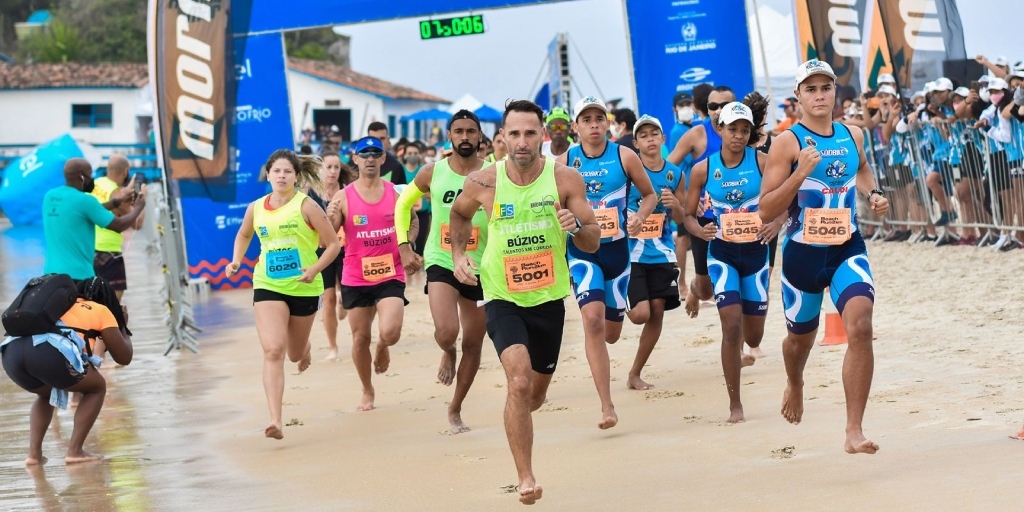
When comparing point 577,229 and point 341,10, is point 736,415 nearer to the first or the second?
point 577,229

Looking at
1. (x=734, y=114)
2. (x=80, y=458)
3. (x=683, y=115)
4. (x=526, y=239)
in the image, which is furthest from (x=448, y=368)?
(x=683, y=115)

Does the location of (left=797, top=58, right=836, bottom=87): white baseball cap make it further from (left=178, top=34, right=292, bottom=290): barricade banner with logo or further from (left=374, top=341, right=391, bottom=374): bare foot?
(left=178, top=34, right=292, bottom=290): barricade banner with logo

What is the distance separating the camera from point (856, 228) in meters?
6.60

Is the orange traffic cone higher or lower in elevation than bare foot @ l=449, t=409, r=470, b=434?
higher

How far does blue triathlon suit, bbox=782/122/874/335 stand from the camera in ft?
21.2

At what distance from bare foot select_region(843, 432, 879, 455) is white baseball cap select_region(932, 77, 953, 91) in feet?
31.0

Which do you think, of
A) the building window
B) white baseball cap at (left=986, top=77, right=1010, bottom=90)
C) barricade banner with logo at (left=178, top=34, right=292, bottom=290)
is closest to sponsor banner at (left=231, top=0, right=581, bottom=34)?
barricade banner with logo at (left=178, top=34, right=292, bottom=290)

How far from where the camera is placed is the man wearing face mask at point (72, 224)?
9.59m

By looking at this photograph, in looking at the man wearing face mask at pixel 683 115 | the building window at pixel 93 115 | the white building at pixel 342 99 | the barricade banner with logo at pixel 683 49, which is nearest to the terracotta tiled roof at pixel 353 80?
the white building at pixel 342 99

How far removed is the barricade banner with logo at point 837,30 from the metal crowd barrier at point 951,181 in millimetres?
1218

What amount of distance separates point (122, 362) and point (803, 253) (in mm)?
4352

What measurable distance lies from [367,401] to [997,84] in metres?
7.73

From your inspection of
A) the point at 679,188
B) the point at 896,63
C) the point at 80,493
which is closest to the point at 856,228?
the point at 679,188

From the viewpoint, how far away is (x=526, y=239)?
6223 mm
